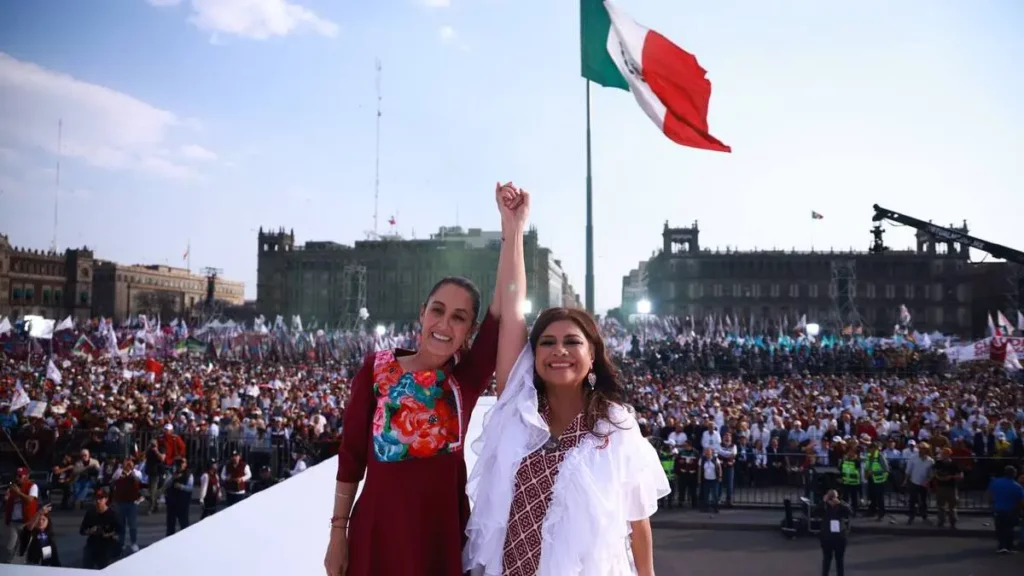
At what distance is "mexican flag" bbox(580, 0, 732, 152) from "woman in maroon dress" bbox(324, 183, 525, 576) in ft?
12.5

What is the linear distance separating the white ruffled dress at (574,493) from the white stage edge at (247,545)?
835 millimetres

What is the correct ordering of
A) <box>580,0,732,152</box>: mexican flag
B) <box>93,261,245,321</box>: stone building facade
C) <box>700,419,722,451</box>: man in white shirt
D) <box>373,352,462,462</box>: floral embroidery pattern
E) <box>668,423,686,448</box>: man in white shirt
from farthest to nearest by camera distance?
<box>93,261,245,321</box>: stone building facade, <box>668,423,686,448</box>: man in white shirt, <box>700,419,722,451</box>: man in white shirt, <box>580,0,732,152</box>: mexican flag, <box>373,352,462,462</box>: floral embroidery pattern

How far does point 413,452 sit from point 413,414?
122mm

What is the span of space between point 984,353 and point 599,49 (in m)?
19.7

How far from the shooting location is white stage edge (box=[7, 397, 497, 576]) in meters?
2.85

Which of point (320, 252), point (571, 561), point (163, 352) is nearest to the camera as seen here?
point (571, 561)

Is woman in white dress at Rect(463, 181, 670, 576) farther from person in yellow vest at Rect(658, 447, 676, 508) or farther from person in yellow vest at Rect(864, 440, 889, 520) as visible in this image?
person in yellow vest at Rect(864, 440, 889, 520)

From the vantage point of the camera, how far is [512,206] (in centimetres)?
248

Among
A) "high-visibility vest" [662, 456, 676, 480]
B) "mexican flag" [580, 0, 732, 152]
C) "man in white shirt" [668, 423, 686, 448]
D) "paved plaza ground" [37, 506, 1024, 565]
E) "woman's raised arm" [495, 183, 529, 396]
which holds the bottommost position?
"paved plaza ground" [37, 506, 1024, 565]

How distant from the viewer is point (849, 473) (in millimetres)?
10961

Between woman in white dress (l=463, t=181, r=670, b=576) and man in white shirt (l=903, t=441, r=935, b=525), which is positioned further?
man in white shirt (l=903, t=441, r=935, b=525)

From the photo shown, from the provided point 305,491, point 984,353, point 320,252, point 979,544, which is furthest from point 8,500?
point 320,252

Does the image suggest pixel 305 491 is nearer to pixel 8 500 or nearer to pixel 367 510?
pixel 367 510

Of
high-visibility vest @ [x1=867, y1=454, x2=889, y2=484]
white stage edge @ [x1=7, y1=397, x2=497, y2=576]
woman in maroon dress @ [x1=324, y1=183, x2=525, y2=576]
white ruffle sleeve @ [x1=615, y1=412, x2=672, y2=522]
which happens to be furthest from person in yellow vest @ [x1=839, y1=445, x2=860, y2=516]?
woman in maroon dress @ [x1=324, y1=183, x2=525, y2=576]
